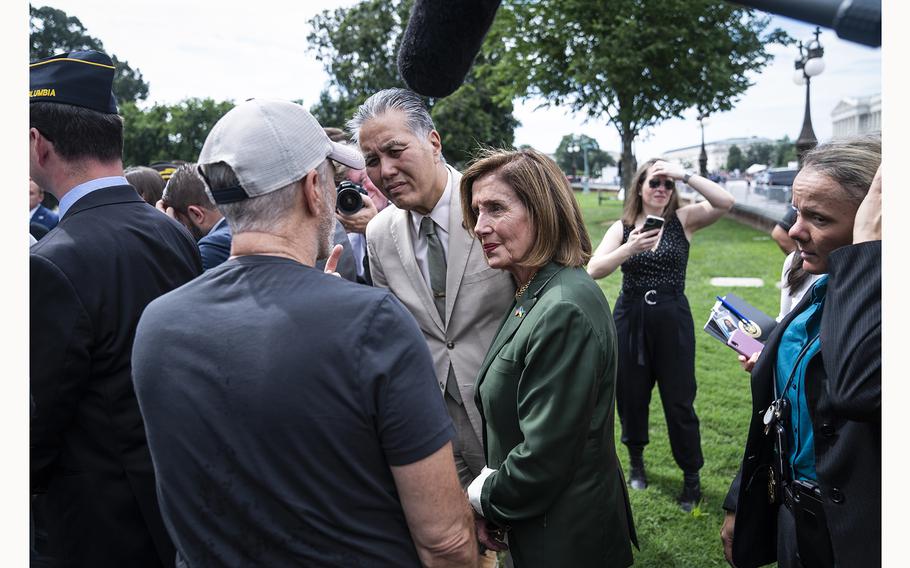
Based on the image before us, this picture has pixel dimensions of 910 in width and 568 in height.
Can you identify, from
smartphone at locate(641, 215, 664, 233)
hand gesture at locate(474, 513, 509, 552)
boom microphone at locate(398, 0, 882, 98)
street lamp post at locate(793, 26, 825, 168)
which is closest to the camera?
boom microphone at locate(398, 0, 882, 98)

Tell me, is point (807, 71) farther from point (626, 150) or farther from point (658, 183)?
point (658, 183)

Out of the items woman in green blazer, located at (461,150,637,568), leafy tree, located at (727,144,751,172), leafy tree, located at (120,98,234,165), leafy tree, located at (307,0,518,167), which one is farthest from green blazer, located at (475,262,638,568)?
leafy tree, located at (727,144,751,172)

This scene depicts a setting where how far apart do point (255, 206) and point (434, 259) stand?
4.89ft

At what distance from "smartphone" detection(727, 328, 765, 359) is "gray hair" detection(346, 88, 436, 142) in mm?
1619

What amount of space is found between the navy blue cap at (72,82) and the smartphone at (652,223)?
322 cm

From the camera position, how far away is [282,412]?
135 cm

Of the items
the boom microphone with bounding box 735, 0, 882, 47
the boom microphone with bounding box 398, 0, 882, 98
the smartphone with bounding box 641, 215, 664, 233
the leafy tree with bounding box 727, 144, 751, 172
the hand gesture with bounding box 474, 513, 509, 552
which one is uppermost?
the leafy tree with bounding box 727, 144, 751, 172

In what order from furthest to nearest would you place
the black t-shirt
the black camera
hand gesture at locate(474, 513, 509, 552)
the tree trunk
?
the tree trunk, the black camera, hand gesture at locate(474, 513, 509, 552), the black t-shirt

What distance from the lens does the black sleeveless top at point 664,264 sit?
173 inches

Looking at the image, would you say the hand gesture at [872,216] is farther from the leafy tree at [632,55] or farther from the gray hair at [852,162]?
the leafy tree at [632,55]

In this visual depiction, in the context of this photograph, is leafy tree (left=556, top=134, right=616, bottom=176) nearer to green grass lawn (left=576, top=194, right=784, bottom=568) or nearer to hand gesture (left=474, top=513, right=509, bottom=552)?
green grass lawn (left=576, top=194, right=784, bottom=568)

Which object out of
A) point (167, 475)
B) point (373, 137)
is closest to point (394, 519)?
point (167, 475)

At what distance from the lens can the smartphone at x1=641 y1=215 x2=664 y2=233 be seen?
4250 millimetres

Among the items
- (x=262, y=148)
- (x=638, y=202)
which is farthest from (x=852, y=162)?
(x=638, y=202)
